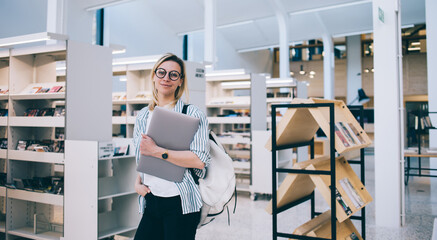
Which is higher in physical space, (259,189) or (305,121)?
(305,121)

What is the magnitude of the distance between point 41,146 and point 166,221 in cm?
281

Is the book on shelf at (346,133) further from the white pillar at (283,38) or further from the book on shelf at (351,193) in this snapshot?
the white pillar at (283,38)

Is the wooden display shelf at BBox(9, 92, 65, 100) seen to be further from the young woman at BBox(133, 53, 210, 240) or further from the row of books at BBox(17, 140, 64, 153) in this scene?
the young woman at BBox(133, 53, 210, 240)

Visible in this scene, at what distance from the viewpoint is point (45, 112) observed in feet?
13.4

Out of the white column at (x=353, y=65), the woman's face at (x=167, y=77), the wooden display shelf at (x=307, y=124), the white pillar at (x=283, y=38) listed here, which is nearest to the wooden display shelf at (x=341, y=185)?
the wooden display shelf at (x=307, y=124)

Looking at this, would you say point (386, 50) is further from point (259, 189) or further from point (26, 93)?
point (26, 93)

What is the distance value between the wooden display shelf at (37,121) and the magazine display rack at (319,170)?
85.0 inches

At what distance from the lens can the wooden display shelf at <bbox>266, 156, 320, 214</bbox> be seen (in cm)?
270

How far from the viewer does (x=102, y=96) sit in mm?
3977

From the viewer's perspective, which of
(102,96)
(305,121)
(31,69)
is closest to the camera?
(305,121)

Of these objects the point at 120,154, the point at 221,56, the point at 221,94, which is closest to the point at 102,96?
the point at 120,154

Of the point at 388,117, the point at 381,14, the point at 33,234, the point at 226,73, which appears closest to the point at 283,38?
the point at 226,73

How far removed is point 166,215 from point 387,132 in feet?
12.1

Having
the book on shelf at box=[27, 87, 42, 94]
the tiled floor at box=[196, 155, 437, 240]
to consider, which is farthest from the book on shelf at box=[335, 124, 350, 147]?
the book on shelf at box=[27, 87, 42, 94]
